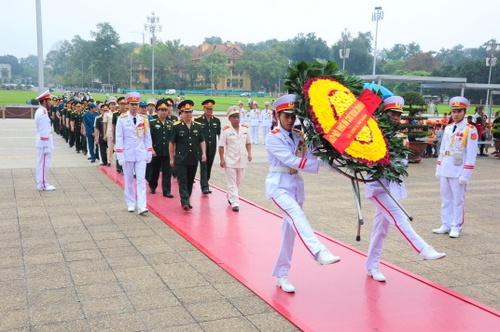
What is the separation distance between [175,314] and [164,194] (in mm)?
5457

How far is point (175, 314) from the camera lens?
411 centimetres

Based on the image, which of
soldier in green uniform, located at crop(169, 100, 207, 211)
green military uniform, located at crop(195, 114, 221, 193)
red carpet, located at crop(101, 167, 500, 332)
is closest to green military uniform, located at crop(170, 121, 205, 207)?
soldier in green uniform, located at crop(169, 100, 207, 211)

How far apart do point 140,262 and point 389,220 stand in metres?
2.85

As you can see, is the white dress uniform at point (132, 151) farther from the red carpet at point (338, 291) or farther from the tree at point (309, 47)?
the tree at point (309, 47)

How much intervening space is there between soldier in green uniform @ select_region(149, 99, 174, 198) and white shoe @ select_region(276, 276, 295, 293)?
5040 mm

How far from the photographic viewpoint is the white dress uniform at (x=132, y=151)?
7.82 m

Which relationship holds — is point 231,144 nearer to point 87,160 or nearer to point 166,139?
point 166,139

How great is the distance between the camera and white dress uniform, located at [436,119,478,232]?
6816mm

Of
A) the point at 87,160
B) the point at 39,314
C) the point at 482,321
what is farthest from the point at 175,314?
the point at 87,160

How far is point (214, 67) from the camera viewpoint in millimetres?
96938

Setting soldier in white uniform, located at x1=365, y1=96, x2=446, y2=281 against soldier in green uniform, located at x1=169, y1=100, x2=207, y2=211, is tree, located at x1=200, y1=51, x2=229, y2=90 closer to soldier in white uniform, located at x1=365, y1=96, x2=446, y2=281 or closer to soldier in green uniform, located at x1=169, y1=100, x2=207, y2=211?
soldier in green uniform, located at x1=169, y1=100, x2=207, y2=211

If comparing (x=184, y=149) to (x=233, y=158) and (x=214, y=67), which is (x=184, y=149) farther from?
(x=214, y=67)

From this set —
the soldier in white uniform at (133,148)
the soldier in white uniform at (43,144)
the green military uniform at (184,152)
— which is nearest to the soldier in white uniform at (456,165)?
the green military uniform at (184,152)

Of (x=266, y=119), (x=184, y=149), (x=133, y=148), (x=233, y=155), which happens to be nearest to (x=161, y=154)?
(x=184, y=149)
